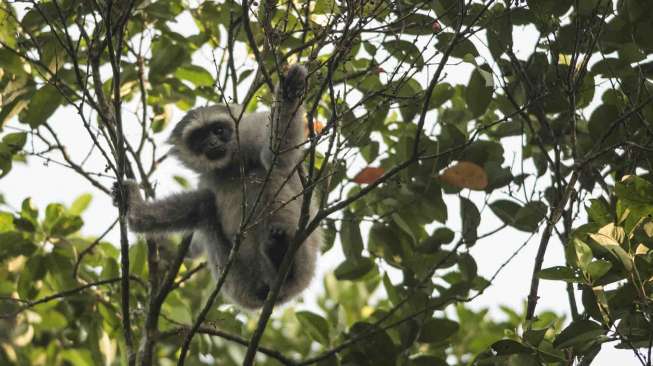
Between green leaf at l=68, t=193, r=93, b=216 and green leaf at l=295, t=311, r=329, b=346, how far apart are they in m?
3.21

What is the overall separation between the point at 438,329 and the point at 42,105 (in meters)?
3.84

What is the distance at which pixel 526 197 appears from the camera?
661cm

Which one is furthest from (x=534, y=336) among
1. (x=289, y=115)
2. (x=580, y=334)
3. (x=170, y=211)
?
(x=170, y=211)

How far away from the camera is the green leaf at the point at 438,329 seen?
7.14 m

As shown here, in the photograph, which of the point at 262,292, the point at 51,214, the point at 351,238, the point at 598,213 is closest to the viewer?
the point at 598,213

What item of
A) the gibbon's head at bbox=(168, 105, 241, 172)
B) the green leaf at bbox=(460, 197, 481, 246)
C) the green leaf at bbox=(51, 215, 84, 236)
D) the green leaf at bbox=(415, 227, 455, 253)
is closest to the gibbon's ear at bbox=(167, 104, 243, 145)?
the gibbon's head at bbox=(168, 105, 241, 172)

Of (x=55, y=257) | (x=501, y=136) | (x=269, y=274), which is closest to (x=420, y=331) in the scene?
(x=269, y=274)

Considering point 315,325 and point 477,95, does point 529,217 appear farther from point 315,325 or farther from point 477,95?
point 315,325

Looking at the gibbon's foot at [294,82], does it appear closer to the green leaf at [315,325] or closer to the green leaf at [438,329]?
the green leaf at [315,325]

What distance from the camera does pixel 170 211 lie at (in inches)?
310

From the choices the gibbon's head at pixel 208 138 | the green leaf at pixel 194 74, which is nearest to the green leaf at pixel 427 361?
the gibbon's head at pixel 208 138

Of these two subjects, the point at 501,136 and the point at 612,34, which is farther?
the point at 501,136

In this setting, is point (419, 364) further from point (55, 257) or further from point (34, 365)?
point (34, 365)

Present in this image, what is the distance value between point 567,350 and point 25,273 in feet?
16.0
